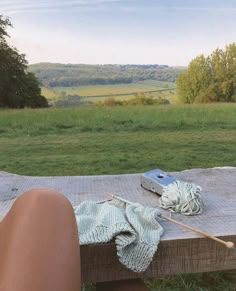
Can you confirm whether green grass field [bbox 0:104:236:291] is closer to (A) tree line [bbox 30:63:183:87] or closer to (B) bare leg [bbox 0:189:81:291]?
(B) bare leg [bbox 0:189:81:291]

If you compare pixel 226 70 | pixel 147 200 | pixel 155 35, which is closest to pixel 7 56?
pixel 226 70

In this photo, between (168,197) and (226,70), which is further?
(226,70)

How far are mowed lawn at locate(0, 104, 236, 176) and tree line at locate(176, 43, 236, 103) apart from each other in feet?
26.3

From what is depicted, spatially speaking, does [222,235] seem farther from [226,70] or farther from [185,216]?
[226,70]

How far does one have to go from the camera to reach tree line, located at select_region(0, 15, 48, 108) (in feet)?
58.3

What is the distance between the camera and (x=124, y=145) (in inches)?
211

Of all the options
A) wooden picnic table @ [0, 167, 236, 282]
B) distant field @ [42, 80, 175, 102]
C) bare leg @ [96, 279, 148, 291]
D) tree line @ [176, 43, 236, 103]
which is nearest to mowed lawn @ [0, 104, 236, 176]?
wooden picnic table @ [0, 167, 236, 282]

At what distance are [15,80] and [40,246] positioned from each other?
722 inches

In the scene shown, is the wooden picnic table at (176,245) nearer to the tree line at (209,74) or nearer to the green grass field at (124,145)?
the green grass field at (124,145)

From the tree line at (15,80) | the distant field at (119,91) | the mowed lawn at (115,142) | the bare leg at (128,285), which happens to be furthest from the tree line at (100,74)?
the bare leg at (128,285)

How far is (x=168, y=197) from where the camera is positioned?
1.55 meters

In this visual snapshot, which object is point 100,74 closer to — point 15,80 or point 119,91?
point 119,91

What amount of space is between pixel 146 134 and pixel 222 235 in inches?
190

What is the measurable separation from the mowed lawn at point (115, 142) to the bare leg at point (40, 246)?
9.47 feet
